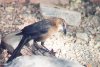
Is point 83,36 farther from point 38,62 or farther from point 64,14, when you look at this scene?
Answer: point 38,62

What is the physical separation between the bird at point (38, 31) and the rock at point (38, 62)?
0.34 metres

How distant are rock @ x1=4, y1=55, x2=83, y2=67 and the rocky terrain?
73cm

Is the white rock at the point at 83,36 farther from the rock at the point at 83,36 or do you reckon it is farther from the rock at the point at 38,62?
the rock at the point at 38,62

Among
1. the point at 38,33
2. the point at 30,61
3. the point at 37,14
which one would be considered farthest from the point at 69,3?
the point at 30,61

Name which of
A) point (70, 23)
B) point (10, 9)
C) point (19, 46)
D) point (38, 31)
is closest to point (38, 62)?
point (19, 46)

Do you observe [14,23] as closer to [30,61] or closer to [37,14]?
[37,14]

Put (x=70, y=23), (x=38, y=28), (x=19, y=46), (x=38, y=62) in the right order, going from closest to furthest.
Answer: (x=38, y=62) < (x=19, y=46) < (x=38, y=28) < (x=70, y=23)

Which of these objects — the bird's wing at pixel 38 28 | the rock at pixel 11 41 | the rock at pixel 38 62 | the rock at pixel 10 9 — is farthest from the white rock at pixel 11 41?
the rock at pixel 10 9

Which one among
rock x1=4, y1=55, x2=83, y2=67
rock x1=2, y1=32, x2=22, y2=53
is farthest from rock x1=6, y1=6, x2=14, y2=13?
rock x1=4, y1=55, x2=83, y2=67

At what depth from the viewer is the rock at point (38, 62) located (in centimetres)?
448

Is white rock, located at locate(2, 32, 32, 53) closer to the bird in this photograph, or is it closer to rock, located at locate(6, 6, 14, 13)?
the bird

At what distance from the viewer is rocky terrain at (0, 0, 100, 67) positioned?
550 cm

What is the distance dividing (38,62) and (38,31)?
669 millimetres

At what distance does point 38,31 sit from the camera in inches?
200
